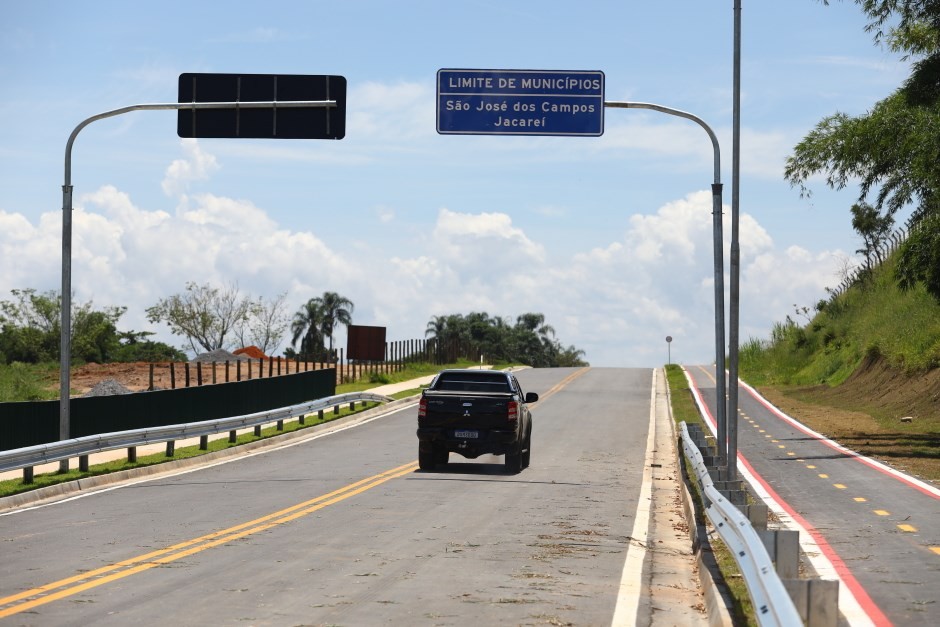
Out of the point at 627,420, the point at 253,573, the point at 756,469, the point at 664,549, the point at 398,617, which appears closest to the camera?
the point at 398,617

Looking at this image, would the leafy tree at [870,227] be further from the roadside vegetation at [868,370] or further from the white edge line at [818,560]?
the white edge line at [818,560]

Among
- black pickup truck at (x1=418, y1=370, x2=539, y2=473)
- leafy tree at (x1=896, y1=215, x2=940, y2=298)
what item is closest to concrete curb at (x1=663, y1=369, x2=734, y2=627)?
black pickup truck at (x1=418, y1=370, x2=539, y2=473)

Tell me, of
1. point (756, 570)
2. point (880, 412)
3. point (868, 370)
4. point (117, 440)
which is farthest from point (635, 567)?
point (868, 370)

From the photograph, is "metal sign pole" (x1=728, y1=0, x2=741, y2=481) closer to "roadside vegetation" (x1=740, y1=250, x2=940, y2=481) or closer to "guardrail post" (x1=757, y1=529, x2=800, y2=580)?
"roadside vegetation" (x1=740, y1=250, x2=940, y2=481)

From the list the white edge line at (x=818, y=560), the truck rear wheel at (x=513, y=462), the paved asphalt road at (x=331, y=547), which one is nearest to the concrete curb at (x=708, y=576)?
the paved asphalt road at (x=331, y=547)

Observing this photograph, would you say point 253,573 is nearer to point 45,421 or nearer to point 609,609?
point 609,609

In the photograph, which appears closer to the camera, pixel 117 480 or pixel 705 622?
pixel 705 622

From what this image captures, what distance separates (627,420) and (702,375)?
1344 inches

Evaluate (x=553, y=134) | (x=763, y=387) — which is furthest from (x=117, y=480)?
(x=763, y=387)

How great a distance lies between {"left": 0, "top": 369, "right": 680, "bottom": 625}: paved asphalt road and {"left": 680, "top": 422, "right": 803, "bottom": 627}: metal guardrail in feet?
3.63

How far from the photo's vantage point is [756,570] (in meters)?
7.48

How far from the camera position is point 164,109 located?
22469mm

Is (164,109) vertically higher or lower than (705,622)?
higher

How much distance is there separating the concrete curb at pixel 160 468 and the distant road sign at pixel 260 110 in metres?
6.53
